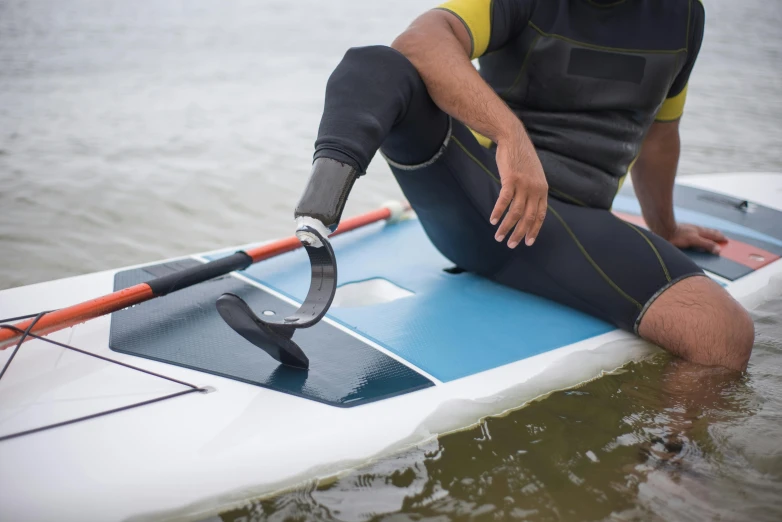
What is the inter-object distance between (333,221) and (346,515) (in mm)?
524

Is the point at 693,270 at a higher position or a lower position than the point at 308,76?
lower

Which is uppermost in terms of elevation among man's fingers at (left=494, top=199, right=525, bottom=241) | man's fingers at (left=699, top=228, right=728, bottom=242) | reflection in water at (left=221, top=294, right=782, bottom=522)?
man's fingers at (left=494, top=199, right=525, bottom=241)

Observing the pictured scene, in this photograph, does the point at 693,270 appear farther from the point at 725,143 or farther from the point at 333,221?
the point at 725,143

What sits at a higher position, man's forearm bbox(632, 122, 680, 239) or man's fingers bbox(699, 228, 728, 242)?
man's forearm bbox(632, 122, 680, 239)

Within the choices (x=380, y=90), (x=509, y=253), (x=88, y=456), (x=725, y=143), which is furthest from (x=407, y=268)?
(x=725, y=143)

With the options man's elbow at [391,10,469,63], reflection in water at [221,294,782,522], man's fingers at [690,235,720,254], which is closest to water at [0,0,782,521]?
reflection in water at [221,294,782,522]

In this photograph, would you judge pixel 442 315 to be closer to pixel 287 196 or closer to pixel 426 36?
pixel 426 36

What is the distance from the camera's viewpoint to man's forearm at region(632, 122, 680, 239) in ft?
6.72

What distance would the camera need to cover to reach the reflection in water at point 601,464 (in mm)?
1246

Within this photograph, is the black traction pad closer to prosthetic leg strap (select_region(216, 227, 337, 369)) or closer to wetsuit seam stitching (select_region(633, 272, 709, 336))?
prosthetic leg strap (select_region(216, 227, 337, 369))

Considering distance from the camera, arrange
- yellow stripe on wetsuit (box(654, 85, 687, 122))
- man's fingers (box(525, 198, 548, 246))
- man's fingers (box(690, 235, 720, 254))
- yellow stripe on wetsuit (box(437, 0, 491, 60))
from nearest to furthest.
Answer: man's fingers (box(525, 198, 548, 246)) → yellow stripe on wetsuit (box(437, 0, 491, 60)) → yellow stripe on wetsuit (box(654, 85, 687, 122)) → man's fingers (box(690, 235, 720, 254))

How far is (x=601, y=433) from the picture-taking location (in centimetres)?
149

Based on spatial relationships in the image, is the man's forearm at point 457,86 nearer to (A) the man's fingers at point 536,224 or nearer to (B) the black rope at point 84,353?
(A) the man's fingers at point 536,224

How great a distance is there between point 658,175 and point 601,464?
3.51 feet
